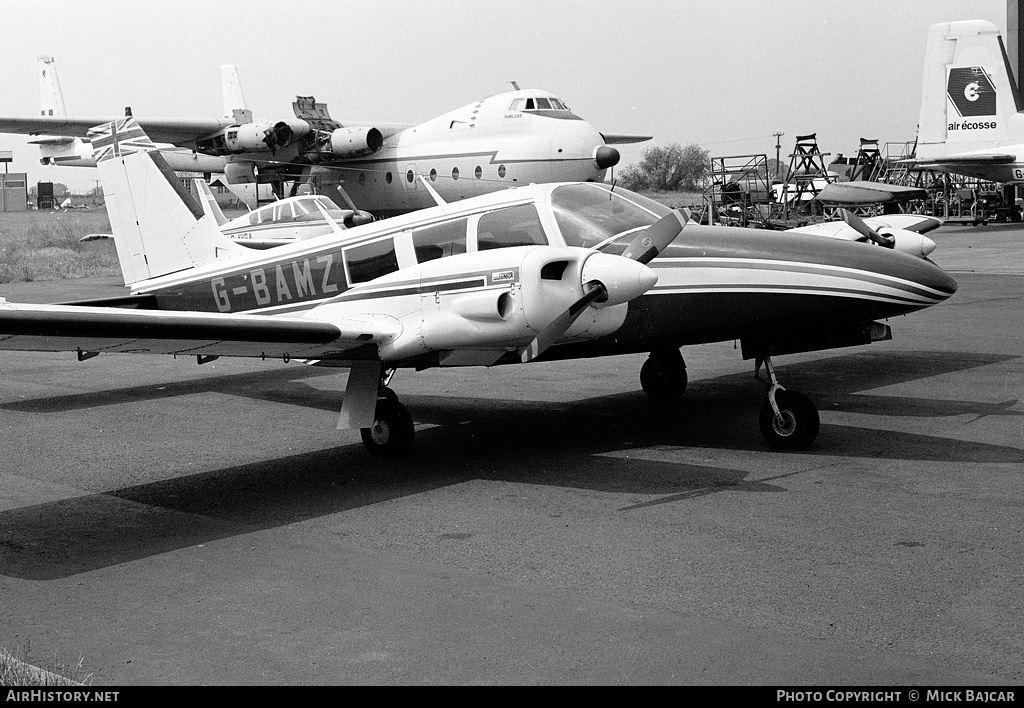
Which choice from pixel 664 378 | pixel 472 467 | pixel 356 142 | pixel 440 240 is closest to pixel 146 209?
pixel 440 240

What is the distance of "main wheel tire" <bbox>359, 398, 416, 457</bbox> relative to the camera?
9.19 m

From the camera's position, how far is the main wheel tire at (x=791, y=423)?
8.81m

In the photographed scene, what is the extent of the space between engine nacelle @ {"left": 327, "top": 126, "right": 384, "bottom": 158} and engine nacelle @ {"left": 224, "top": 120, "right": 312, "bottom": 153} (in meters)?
1.55

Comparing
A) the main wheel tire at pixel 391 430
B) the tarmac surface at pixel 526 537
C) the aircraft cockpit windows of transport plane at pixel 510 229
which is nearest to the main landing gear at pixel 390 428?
the main wheel tire at pixel 391 430

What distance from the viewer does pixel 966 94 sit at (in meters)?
48.6

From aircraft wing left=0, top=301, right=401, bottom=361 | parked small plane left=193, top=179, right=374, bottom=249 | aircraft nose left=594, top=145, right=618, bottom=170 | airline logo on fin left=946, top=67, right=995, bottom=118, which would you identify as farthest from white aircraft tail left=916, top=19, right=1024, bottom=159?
aircraft wing left=0, top=301, right=401, bottom=361

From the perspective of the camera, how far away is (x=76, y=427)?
10781mm

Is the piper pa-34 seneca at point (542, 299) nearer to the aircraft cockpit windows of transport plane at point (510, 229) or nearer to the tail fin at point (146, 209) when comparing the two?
the aircraft cockpit windows of transport plane at point (510, 229)

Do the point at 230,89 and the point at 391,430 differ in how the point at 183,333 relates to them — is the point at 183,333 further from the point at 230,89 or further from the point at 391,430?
the point at 230,89

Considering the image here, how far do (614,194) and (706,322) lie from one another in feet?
4.98

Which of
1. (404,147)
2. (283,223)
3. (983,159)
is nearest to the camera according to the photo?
(283,223)

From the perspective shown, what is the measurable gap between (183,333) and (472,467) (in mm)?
2726

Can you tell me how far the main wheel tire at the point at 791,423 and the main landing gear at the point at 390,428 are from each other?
10.6 feet
